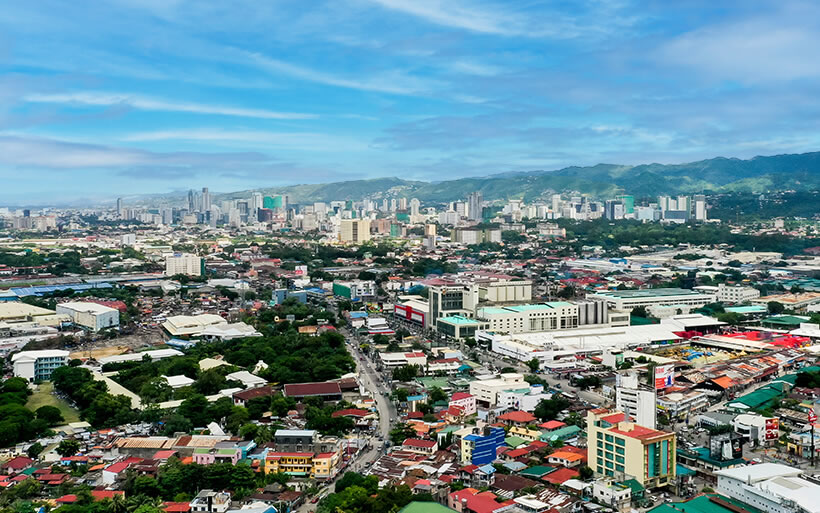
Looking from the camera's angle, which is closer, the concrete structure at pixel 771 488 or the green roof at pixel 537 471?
the concrete structure at pixel 771 488

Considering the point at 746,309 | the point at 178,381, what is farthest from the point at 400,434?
the point at 746,309

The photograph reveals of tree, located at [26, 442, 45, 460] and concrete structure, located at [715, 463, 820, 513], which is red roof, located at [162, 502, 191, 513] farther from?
concrete structure, located at [715, 463, 820, 513]

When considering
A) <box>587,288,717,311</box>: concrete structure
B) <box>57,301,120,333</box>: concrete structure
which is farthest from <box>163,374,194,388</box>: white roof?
<box>587,288,717,311</box>: concrete structure

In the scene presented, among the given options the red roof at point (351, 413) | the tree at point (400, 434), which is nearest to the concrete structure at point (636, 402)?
Answer: the tree at point (400, 434)

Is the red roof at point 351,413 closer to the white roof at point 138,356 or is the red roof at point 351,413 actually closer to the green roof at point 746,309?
the white roof at point 138,356

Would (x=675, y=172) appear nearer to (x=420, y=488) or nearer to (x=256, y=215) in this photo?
(x=256, y=215)

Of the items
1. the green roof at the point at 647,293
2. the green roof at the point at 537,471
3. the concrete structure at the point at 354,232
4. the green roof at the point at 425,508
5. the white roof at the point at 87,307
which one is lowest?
the green roof at the point at 537,471
